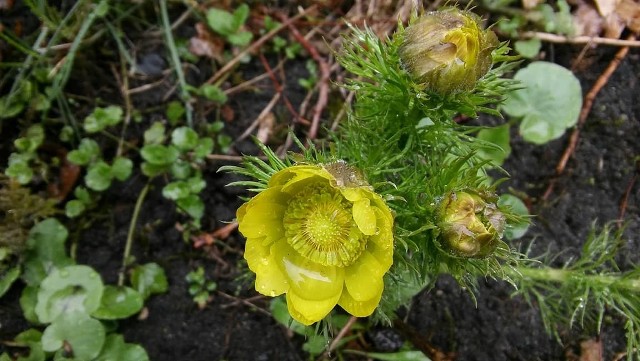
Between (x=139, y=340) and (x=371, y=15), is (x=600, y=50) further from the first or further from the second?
(x=139, y=340)

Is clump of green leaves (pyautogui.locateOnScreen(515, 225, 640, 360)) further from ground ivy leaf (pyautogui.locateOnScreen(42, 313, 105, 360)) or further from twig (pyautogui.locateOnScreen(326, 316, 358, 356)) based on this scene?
ground ivy leaf (pyautogui.locateOnScreen(42, 313, 105, 360))

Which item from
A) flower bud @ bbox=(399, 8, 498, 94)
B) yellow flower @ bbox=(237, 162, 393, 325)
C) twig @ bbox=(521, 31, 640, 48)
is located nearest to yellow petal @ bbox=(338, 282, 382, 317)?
yellow flower @ bbox=(237, 162, 393, 325)

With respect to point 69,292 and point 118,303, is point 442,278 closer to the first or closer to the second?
point 118,303

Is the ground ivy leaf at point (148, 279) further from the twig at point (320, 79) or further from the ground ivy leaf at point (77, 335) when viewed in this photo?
the twig at point (320, 79)

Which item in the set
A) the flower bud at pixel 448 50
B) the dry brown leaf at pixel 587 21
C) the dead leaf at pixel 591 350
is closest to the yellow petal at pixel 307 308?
the flower bud at pixel 448 50

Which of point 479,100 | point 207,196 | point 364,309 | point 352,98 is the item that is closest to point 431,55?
point 479,100

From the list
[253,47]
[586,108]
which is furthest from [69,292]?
[586,108]
